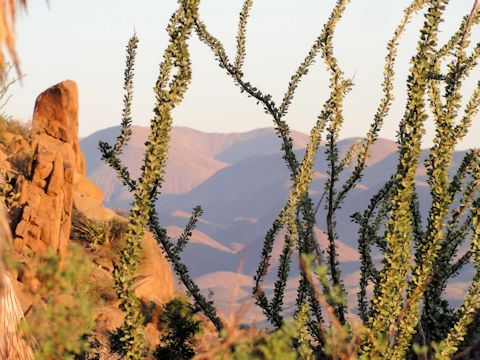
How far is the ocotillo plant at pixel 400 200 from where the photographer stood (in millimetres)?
6734

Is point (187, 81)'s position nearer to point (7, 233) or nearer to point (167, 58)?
point (167, 58)

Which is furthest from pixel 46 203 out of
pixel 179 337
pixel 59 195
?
pixel 179 337

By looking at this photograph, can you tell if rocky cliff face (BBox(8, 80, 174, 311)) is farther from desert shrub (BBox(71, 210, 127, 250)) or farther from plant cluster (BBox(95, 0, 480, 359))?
plant cluster (BBox(95, 0, 480, 359))

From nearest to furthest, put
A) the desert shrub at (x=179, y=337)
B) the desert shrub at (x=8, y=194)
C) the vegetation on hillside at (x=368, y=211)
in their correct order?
1. the vegetation on hillside at (x=368, y=211)
2. the desert shrub at (x=179, y=337)
3. the desert shrub at (x=8, y=194)

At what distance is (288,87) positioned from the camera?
9164 mm

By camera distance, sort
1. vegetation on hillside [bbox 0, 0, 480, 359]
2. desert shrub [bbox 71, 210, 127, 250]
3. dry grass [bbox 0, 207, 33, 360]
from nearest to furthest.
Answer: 1. dry grass [bbox 0, 207, 33, 360]
2. vegetation on hillside [bbox 0, 0, 480, 359]
3. desert shrub [bbox 71, 210, 127, 250]

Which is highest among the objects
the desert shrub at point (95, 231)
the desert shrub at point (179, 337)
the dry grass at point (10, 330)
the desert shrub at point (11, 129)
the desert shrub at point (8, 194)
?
the desert shrub at point (11, 129)

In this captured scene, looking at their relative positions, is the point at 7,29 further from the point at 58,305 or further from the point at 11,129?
the point at 11,129

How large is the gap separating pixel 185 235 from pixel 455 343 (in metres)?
3.54

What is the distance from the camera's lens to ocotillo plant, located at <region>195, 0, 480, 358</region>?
6734mm

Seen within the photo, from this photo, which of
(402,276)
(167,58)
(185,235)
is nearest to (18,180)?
(185,235)

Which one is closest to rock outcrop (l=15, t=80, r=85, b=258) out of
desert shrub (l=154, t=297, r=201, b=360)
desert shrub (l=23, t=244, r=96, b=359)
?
desert shrub (l=154, t=297, r=201, b=360)

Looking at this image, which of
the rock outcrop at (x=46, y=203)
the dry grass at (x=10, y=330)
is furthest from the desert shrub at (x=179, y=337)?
the dry grass at (x=10, y=330)

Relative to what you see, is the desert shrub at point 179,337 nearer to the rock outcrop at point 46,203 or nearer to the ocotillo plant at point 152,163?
the rock outcrop at point 46,203
